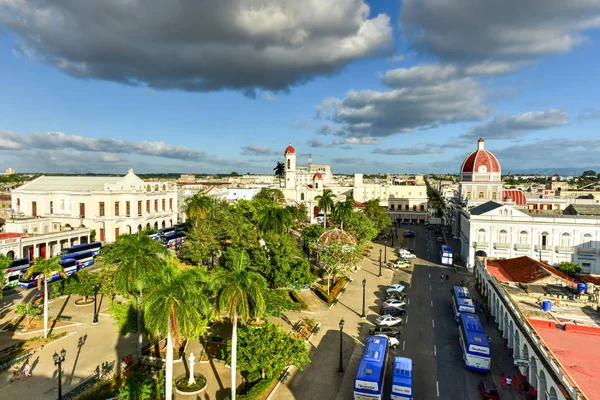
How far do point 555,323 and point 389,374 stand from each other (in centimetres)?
1124

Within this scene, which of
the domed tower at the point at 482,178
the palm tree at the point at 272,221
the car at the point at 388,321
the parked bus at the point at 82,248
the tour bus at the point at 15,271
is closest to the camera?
the car at the point at 388,321

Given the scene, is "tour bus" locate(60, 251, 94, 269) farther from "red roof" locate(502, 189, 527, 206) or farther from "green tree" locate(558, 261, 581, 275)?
"red roof" locate(502, 189, 527, 206)

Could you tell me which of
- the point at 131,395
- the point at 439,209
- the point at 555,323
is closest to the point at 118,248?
the point at 131,395

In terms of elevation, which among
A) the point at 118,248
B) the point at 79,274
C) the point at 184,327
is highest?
the point at 118,248

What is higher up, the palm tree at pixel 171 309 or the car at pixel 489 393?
the palm tree at pixel 171 309

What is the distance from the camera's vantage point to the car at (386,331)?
29891 mm

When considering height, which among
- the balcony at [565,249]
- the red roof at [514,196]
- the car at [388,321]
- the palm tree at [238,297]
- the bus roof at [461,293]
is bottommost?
the car at [388,321]

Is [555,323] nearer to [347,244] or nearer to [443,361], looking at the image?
[443,361]

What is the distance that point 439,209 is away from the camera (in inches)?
4500

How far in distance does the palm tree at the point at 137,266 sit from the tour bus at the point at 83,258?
24758 millimetres

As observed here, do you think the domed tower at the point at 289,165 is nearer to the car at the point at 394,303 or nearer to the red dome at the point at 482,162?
the red dome at the point at 482,162

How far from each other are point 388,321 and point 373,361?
10.5 m

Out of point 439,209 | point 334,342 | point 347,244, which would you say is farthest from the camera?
point 439,209

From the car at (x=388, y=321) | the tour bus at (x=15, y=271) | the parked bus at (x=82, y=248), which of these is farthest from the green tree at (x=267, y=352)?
the parked bus at (x=82, y=248)
